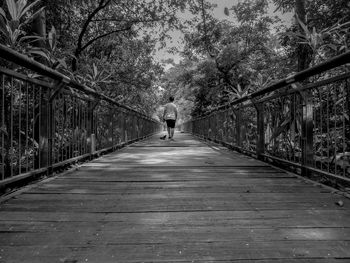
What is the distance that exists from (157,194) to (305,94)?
181cm

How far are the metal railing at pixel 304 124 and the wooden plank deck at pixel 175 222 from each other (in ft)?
1.19

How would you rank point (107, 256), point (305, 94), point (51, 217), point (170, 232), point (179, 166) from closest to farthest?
point (107, 256) < point (170, 232) < point (51, 217) < point (305, 94) < point (179, 166)

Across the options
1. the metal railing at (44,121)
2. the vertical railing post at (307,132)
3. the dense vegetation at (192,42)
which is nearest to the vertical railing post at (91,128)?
the metal railing at (44,121)

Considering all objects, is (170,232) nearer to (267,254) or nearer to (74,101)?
(267,254)

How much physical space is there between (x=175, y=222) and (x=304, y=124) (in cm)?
191

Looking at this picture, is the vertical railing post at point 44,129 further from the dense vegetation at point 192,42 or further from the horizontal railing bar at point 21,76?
the dense vegetation at point 192,42

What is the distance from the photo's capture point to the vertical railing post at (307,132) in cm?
293

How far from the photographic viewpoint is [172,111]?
34.9ft

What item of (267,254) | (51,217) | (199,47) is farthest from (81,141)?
(199,47)

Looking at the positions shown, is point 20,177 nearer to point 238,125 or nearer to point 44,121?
point 44,121

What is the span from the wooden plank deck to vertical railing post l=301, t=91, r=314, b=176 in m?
0.23

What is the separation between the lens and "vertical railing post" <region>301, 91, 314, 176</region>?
293cm

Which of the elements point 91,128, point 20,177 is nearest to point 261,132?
point 91,128

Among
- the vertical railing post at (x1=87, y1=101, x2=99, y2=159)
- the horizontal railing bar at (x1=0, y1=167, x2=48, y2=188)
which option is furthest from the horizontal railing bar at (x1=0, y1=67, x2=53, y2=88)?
the vertical railing post at (x1=87, y1=101, x2=99, y2=159)
